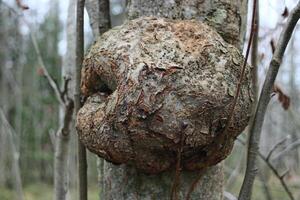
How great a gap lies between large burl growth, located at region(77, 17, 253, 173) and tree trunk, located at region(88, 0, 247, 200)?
1.3 inches

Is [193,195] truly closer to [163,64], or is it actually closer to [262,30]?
[163,64]

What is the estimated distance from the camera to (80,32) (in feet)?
3.04

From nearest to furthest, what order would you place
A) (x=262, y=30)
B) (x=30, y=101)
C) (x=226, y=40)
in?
(x=226, y=40) → (x=262, y=30) → (x=30, y=101)

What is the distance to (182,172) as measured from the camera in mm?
793

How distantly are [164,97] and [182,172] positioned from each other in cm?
16

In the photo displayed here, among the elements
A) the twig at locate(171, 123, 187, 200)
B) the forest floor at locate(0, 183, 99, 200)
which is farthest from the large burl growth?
the forest floor at locate(0, 183, 99, 200)

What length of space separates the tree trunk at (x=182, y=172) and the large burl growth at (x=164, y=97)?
0.11ft

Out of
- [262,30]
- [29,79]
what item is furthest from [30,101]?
[262,30]

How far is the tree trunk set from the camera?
0.79 m

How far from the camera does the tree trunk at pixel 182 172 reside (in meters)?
0.79

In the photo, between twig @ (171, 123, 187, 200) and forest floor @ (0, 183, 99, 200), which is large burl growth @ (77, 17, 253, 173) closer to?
twig @ (171, 123, 187, 200)

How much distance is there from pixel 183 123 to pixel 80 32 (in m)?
0.34

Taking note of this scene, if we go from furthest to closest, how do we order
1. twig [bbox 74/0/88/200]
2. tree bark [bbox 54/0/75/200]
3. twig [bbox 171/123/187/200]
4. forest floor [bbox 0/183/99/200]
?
forest floor [bbox 0/183/99/200]
tree bark [bbox 54/0/75/200]
twig [bbox 74/0/88/200]
twig [bbox 171/123/187/200]

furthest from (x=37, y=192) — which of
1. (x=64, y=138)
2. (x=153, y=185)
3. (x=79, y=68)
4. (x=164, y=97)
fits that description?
(x=164, y=97)
